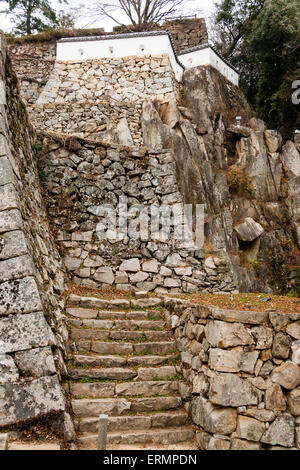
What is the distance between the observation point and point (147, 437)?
14.1 ft

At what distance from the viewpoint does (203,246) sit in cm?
812

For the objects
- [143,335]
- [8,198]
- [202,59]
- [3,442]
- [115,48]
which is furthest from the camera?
[202,59]

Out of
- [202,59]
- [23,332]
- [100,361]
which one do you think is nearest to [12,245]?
[23,332]

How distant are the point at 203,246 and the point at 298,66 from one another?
10652 mm

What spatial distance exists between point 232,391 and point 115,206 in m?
4.74

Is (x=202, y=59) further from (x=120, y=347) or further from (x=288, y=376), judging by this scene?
(x=288, y=376)

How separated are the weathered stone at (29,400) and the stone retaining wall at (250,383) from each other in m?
1.62

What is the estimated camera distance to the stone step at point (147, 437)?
411cm

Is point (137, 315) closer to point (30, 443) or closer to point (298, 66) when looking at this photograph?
point (30, 443)

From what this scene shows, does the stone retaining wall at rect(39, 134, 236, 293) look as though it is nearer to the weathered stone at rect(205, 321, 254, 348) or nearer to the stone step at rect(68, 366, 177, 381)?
the stone step at rect(68, 366, 177, 381)

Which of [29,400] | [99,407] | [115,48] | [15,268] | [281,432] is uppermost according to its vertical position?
[115,48]

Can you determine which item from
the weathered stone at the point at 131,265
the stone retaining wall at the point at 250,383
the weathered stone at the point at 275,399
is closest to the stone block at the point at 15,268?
the stone retaining wall at the point at 250,383

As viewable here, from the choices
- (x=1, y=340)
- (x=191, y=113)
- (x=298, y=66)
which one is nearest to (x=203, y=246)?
(x=1, y=340)

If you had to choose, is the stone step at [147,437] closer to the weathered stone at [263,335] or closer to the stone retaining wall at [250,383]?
the stone retaining wall at [250,383]
